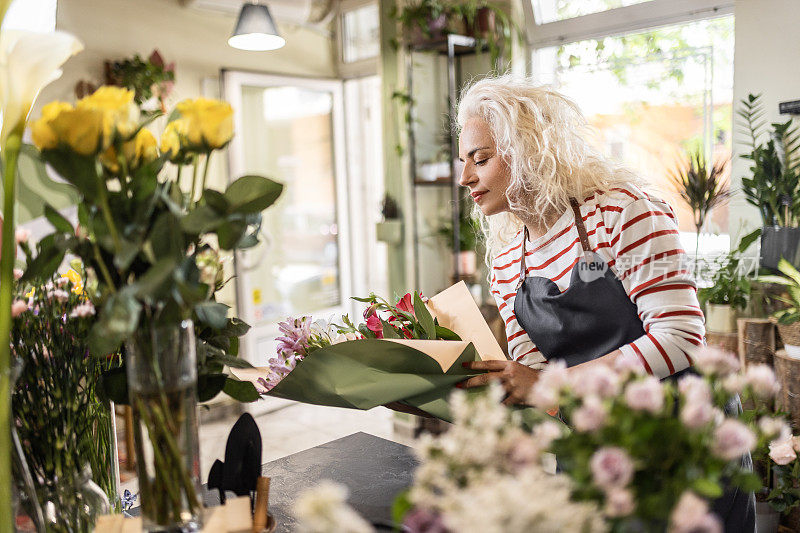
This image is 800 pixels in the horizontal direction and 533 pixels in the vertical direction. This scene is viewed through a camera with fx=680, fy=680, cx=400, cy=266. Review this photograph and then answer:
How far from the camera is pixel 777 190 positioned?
3.04 meters

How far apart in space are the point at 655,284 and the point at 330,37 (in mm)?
4372

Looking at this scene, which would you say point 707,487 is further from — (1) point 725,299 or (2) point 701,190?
(2) point 701,190

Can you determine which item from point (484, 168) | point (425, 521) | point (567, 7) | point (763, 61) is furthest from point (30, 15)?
point (567, 7)

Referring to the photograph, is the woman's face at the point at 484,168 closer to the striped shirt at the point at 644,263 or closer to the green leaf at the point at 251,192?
the striped shirt at the point at 644,263

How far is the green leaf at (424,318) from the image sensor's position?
129cm

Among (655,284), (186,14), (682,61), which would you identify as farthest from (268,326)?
(655,284)

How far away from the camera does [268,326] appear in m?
4.97

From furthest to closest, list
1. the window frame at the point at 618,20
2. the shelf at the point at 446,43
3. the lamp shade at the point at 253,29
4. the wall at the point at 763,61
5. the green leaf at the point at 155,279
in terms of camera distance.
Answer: the shelf at the point at 446,43 → the lamp shade at the point at 253,29 → the window frame at the point at 618,20 → the wall at the point at 763,61 → the green leaf at the point at 155,279

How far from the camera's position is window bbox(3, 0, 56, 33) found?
117 centimetres

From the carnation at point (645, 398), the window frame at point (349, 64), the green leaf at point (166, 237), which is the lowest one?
the carnation at point (645, 398)

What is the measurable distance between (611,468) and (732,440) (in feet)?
0.37

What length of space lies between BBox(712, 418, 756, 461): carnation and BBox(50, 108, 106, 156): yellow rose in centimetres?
66

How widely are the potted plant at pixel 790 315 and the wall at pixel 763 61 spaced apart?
0.61 metres

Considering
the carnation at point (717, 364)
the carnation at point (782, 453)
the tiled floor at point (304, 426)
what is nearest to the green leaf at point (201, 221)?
the carnation at point (717, 364)
